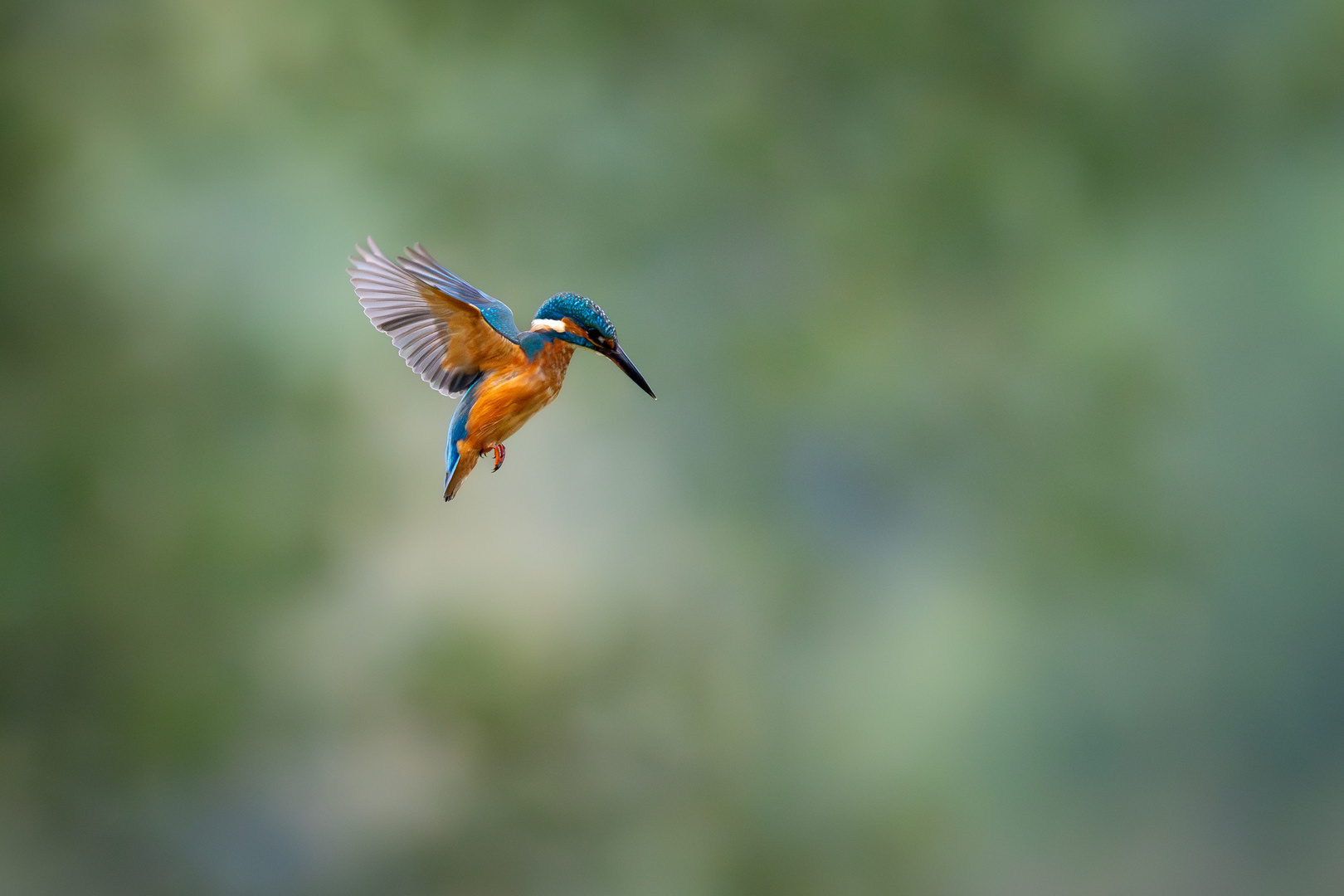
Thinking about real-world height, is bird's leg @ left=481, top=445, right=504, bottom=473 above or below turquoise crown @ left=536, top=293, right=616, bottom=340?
below

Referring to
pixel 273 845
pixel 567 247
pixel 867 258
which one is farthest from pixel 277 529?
pixel 867 258

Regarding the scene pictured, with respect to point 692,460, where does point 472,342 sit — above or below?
below

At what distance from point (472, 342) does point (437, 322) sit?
0.05 feet

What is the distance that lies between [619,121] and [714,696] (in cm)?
117

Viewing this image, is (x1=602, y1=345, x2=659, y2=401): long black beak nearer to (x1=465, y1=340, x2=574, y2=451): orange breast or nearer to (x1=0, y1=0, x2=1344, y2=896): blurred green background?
(x1=465, y1=340, x2=574, y2=451): orange breast

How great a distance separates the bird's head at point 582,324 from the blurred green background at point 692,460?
6.04 ft

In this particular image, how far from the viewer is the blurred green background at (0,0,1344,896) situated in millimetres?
2326

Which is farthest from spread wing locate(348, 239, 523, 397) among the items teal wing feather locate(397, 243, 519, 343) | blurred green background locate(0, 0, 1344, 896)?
blurred green background locate(0, 0, 1344, 896)

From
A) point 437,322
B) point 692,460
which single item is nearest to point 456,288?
point 437,322

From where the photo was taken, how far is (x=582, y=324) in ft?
1.42

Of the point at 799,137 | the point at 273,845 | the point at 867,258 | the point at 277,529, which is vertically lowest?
the point at 273,845

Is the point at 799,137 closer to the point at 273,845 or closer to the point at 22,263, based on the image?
the point at 22,263

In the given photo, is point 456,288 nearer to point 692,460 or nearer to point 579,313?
point 579,313

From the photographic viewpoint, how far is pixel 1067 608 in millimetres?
2477
